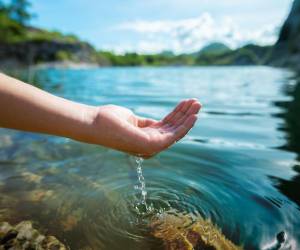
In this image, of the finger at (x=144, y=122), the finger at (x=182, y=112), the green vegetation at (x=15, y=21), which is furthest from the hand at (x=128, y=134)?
the green vegetation at (x=15, y=21)

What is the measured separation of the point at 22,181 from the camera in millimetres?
3914

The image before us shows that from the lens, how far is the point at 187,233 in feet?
9.25

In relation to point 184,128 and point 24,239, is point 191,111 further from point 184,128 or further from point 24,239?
point 24,239

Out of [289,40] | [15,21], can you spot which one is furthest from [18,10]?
[289,40]

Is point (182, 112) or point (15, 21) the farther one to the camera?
point (15, 21)

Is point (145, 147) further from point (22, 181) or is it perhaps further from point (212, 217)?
point (22, 181)

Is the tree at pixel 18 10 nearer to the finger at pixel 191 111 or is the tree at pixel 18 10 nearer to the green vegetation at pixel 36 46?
the green vegetation at pixel 36 46

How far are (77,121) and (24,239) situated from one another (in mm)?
993

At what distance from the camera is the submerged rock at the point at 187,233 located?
8.74 ft

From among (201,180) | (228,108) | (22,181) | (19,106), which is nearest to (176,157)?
(201,180)

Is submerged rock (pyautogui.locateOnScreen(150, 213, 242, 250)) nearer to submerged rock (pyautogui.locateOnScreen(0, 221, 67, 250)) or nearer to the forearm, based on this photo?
submerged rock (pyautogui.locateOnScreen(0, 221, 67, 250))

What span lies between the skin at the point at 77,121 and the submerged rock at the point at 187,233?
2.34 ft

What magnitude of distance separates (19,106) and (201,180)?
234 centimetres

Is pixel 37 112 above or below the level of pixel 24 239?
above
